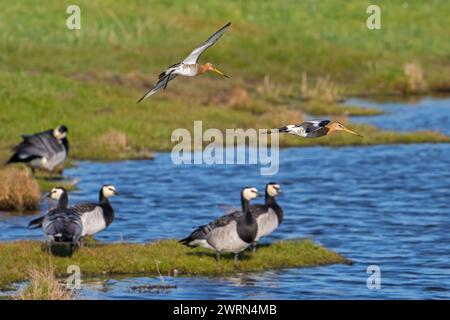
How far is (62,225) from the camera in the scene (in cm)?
2117

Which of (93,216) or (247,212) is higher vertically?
(247,212)

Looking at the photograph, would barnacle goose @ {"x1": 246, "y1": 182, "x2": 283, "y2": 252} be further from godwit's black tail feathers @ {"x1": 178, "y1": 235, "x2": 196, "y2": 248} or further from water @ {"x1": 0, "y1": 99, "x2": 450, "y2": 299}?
godwit's black tail feathers @ {"x1": 178, "y1": 235, "x2": 196, "y2": 248}

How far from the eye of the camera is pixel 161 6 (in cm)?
6719

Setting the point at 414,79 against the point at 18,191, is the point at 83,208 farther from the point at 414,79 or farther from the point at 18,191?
the point at 414,79

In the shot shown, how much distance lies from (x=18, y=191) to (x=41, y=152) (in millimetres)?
2764

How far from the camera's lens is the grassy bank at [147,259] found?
69.7 ft

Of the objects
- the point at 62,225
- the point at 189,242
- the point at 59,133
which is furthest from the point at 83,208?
the point at 59,133

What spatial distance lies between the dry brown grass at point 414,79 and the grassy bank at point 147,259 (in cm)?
3369

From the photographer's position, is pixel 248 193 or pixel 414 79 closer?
pixel 248 193

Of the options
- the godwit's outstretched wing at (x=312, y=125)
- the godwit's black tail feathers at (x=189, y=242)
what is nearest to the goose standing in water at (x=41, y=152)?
the godwit's black tail feathers at (x=189, y=242)

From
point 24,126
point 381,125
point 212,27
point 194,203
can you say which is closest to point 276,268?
point 194,203

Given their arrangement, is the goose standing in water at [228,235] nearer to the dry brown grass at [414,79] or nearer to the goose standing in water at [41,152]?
the goose standing in water at [41,152]

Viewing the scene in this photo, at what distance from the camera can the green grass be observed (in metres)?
39.8

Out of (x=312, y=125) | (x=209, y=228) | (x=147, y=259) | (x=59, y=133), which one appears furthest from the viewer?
(x=59, y=133)
